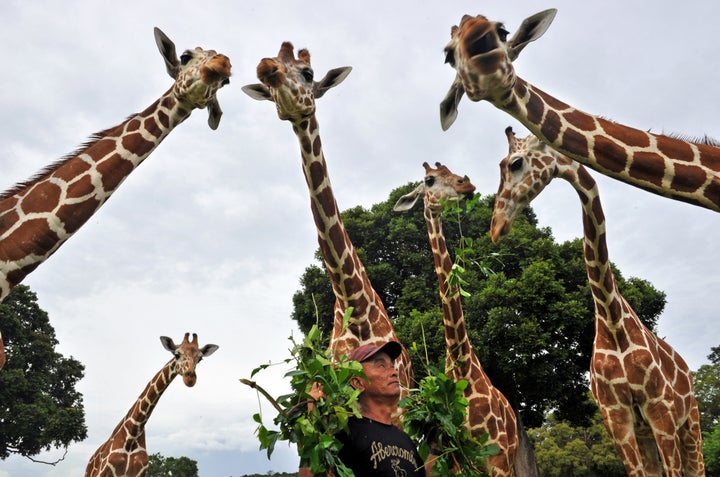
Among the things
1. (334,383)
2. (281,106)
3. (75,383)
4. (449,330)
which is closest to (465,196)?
(449,330)

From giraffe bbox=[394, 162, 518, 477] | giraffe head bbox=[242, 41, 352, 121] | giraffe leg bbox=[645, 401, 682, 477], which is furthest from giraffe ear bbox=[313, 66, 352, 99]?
giraffe leg bbox=[645, 401, 682, 477]

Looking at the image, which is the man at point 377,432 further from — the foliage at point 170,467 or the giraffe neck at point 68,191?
the foliage at point 170,467

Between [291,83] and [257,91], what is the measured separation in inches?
31.4

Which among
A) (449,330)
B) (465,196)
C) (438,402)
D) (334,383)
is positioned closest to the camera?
(334,383)

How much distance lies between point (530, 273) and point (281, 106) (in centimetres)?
1088

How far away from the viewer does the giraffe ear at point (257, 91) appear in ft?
21.2

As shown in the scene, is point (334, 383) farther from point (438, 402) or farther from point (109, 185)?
point (109, 185)

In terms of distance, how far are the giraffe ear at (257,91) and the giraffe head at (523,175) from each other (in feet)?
8.65

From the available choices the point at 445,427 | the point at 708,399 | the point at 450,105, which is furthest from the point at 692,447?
the point at 708,399

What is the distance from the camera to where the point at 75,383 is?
22.2 m

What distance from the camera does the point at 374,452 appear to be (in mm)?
3643

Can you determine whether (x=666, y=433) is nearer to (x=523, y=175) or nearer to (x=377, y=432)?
(x=523, y=175)

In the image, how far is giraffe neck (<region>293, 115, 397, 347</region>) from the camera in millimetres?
6285

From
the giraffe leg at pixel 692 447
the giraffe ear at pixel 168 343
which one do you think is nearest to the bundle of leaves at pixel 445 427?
the giraffe leg at pixel 692 447
